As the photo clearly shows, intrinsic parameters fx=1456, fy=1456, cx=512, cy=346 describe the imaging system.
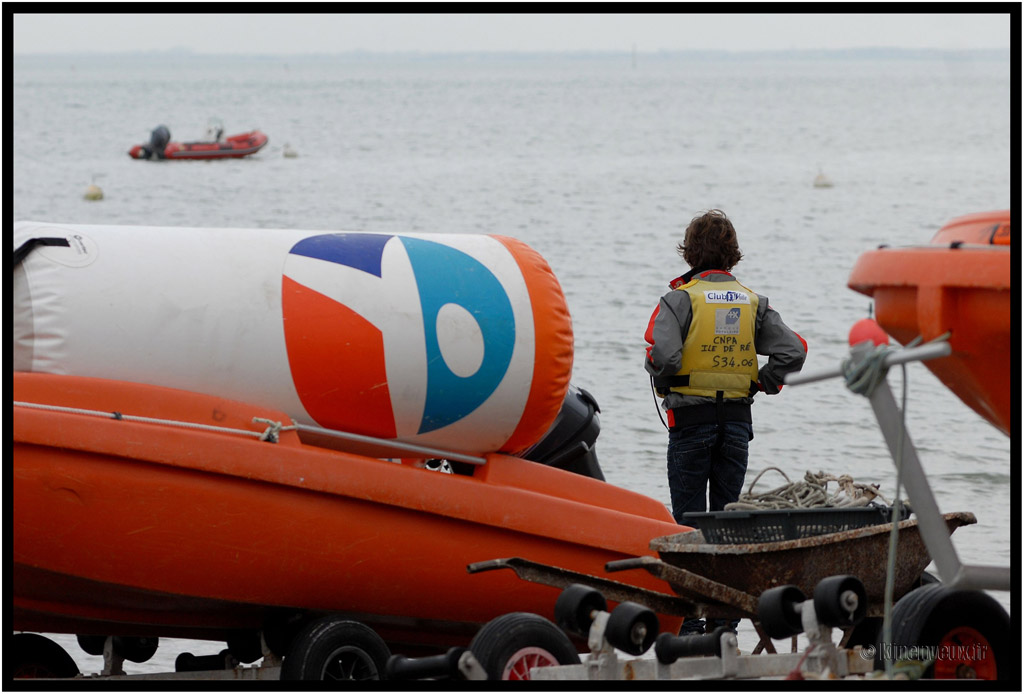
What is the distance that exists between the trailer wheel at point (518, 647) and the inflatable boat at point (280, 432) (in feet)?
1.87

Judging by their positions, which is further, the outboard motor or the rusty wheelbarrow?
the outboard motor

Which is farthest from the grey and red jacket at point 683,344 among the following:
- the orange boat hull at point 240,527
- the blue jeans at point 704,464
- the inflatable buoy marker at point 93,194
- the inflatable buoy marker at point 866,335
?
the inflatable buoy marker at point 93,194

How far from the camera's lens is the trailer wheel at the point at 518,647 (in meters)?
4.46

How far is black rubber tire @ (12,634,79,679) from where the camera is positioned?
528 cm

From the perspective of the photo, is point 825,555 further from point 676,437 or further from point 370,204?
point 370,204

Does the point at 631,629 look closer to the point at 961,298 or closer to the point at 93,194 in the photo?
the point at 961,298

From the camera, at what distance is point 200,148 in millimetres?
46812

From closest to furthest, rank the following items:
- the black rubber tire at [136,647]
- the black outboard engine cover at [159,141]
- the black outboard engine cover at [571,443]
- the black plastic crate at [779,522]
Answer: the black plastic crate at [779,522]
the black rubber tire at [136,647]
the black outboard engine cover at [571,443]
the black outboard engine cover at [159,141]

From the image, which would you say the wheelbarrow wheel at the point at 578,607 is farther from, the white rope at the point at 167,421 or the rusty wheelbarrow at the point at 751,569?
the white rope at the point at 167,421

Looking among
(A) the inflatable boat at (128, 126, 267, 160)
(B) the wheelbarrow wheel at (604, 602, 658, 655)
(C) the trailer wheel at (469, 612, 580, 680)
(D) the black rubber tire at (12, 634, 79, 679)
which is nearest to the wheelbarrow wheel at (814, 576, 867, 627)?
(B) the wheelbarrow wheel at (604, 602, 658, 655)

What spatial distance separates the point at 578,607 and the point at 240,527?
1.12 metres

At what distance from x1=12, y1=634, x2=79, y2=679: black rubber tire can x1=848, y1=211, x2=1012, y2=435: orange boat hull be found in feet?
10.3

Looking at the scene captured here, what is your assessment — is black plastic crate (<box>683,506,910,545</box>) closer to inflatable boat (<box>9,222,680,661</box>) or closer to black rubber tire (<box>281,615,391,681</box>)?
inflatable boat (<box>9,222,680,661</box>)

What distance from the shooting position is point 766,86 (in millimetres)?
134625
